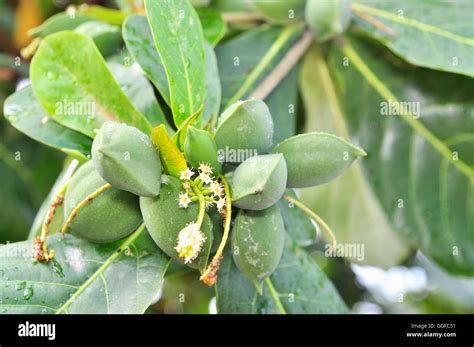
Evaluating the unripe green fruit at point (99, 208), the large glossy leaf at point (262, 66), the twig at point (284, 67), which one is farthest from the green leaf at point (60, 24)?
the unripe green fruit at point (99, 208)

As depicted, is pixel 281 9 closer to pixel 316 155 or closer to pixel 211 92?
pixel 211 92

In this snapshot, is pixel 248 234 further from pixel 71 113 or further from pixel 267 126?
pixel 71 113

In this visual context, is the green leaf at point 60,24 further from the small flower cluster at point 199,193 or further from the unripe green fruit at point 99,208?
the small flower cluster at point 199,193

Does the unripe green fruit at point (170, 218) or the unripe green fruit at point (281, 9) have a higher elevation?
the unripe green fruit at point (281, 9)

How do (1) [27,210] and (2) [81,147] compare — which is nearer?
(2) [81,147]

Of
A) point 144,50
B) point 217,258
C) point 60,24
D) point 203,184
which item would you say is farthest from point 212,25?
point 217,258
